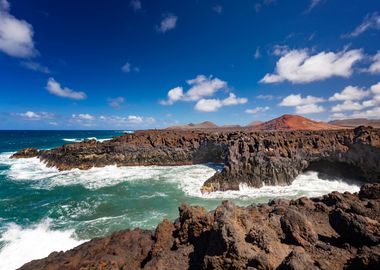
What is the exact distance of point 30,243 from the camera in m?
11.6

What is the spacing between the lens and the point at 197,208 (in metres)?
7.66

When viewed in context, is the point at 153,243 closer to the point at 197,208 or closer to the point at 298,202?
the point at 197,208

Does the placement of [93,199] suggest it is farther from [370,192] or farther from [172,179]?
[370,192]

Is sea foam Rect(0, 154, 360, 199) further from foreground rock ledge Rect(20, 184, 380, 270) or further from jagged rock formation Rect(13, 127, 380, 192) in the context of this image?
foreground rock ledge Rect(20, 184, 380, 270)

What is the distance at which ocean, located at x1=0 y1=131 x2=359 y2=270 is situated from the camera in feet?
39.4

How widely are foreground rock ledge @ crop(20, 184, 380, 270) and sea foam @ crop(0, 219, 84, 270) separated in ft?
11.8

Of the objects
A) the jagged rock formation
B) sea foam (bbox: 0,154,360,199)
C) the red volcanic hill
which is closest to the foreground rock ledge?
sea foam (bbox: 0,154,360,199)

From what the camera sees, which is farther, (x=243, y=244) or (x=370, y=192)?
(x=370, y=192)

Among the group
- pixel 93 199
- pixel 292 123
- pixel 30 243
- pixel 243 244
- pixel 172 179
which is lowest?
pixel 30 243

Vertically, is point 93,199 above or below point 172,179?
below

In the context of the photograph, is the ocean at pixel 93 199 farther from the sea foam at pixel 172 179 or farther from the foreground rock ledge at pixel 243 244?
the foreground rock ledge at pixel 243 244

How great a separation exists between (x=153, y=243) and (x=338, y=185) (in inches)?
776

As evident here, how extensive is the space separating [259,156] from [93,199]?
14.8 m

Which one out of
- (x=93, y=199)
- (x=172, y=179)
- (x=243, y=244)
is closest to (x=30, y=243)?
(x=93, y=199)
